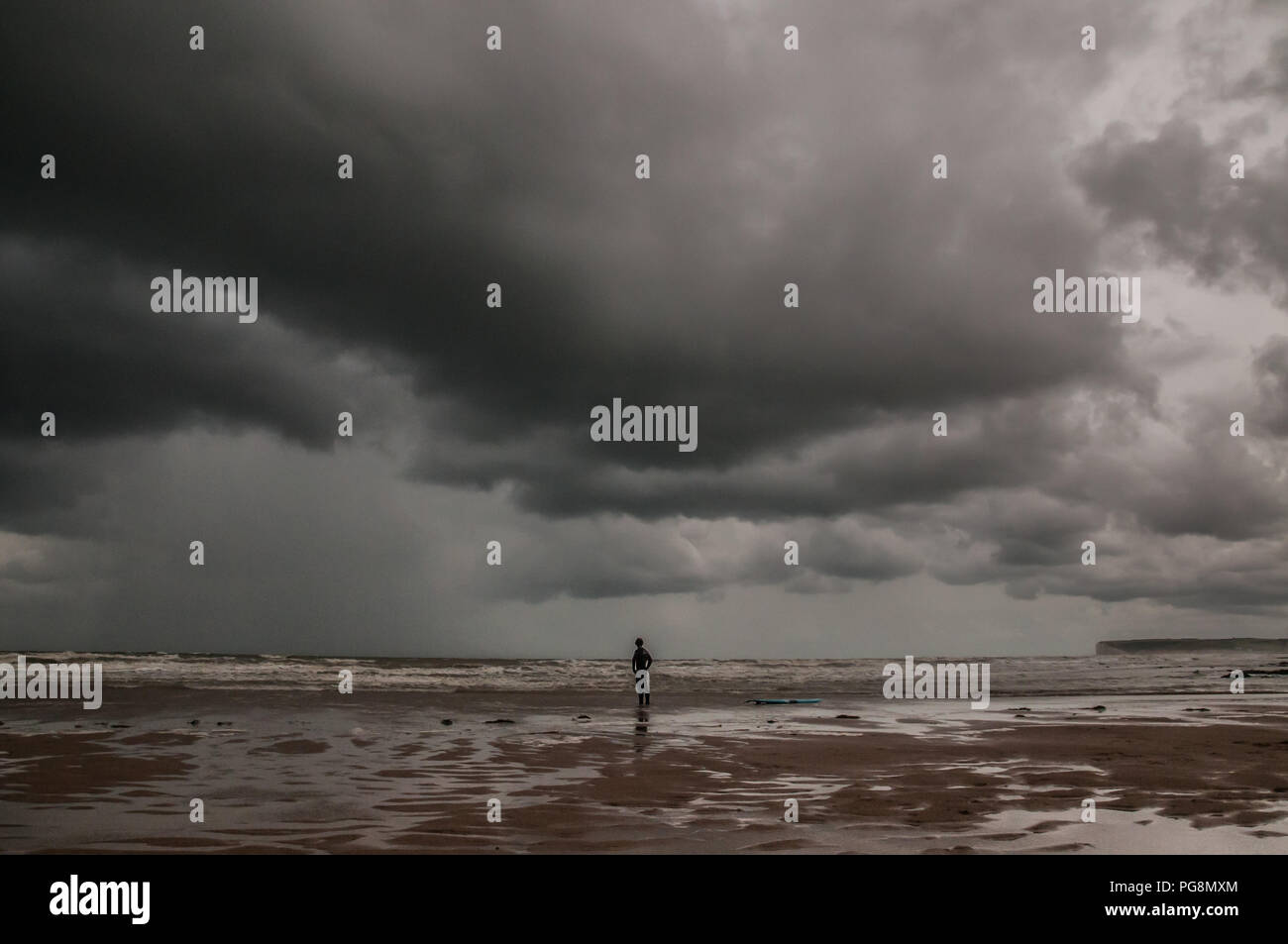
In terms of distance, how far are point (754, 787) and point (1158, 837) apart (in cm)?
472

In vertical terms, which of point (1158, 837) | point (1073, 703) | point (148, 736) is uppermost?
point (1158, 837)

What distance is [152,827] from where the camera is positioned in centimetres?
843

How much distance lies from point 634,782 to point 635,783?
89 mm

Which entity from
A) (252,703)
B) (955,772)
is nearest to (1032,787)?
(955,772)

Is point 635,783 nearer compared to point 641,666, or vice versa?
point 635,783

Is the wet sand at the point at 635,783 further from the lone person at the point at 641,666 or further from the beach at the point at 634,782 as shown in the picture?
the lone person at the point at 641,666

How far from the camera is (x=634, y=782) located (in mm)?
11430

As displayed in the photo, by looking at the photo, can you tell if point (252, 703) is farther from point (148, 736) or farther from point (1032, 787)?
point (1032, 787)
